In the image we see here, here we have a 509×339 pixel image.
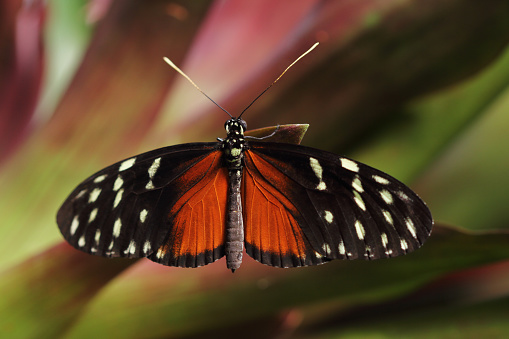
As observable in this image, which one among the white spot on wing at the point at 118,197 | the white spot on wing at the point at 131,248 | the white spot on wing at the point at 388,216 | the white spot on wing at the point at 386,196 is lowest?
the white spot on wing at the point at 131,248

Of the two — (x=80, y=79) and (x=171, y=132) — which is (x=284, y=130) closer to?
(x=171, y=132)

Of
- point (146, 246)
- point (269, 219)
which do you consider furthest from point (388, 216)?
point (146, 246)

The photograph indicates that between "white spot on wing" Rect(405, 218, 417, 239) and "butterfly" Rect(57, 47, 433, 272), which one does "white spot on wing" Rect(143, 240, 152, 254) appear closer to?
"butterfly" Rect(57, 47, 433, 272)

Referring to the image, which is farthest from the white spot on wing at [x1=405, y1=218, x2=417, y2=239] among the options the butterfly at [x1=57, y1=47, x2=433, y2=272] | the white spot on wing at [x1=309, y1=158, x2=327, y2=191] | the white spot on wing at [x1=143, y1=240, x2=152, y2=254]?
the white spot on wing at [x1=143, y1=240, x2=152, y2=254]

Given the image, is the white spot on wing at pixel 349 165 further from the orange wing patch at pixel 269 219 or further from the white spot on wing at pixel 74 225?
the white spot on wing at pixel 74 225


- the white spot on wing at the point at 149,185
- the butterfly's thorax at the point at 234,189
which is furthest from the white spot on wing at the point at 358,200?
the white spot on wing at the point at 149,185

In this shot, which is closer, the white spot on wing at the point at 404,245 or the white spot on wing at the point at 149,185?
the white spot on wing at the point at 404,245

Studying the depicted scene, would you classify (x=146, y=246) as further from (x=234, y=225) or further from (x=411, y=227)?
(x=411, y=227)
